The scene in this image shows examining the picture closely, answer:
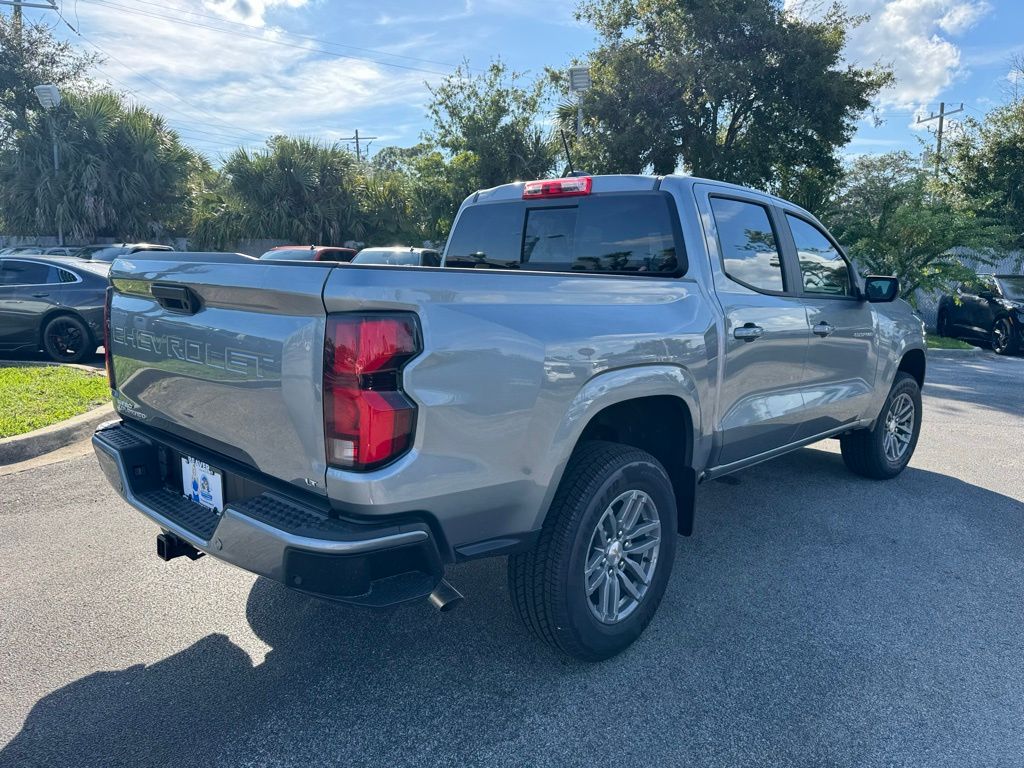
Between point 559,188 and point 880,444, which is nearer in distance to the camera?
point 559,188

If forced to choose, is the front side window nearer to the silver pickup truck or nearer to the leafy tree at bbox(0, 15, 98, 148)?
the silver pickup truck

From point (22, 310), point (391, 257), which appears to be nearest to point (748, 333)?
point (391, 257)

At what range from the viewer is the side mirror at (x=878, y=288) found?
4.63 metres

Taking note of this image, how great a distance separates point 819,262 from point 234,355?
350cm

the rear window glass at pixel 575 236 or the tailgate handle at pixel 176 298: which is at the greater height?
the rear window glass at pixel 575 236

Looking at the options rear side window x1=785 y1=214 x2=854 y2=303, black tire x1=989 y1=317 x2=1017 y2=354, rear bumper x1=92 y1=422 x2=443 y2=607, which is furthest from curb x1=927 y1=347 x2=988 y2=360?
rear bumper x1=92 y1=422 x2=443 y2=607

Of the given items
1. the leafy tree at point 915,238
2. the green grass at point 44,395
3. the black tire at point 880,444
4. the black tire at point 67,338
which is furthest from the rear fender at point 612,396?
the leafy tree at point 915,238

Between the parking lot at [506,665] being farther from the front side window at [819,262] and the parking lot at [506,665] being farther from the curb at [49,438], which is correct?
the front side window at [819,262]

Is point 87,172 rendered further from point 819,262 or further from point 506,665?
point 506,665

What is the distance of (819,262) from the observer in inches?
175

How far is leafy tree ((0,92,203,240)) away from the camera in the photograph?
73.6ft

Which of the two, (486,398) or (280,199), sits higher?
(280,199)

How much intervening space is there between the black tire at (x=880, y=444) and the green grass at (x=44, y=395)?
580cm

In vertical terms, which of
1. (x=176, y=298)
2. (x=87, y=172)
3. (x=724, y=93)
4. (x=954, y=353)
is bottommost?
(x=954, y=353)
